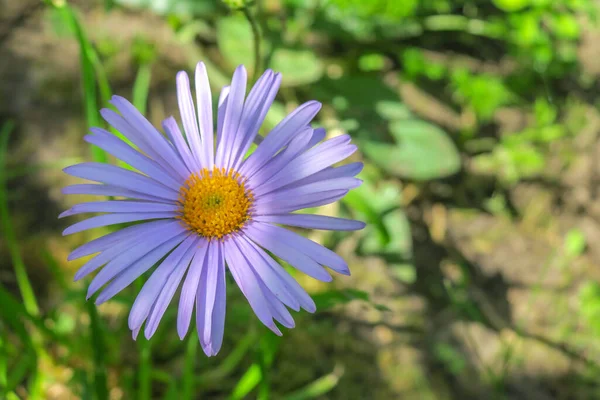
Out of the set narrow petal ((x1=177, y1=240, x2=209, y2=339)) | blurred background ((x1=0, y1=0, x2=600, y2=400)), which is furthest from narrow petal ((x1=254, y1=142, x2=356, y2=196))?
blurred background ((x1=0, y1=0, x2=600, y2=400))

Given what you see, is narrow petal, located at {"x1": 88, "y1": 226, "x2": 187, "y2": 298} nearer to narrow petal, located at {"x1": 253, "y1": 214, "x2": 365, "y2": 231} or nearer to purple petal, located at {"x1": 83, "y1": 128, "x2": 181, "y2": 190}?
purple petal, located at {"x1": 83, "y1": 128, "x2": 181, "y2": 190}

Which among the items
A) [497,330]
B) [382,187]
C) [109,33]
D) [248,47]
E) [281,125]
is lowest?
[497,330]

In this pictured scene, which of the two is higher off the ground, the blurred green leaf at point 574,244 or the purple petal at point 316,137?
the blurred green leaf at point 574,244

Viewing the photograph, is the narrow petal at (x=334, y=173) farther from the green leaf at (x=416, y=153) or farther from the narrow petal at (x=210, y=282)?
the green leaf at (x=416, y=153)

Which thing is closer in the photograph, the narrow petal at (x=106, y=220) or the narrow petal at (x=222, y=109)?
the narrow petal at (x=106, y=220)

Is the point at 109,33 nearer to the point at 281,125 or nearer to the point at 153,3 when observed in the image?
the point at 153,3

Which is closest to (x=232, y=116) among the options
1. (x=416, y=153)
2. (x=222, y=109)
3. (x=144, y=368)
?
(x=222, y=109)

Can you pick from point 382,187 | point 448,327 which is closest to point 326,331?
point 448,327

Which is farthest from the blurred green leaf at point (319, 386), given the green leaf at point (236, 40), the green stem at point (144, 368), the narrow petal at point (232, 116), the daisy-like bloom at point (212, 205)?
the green leaf at point (236, 40)
